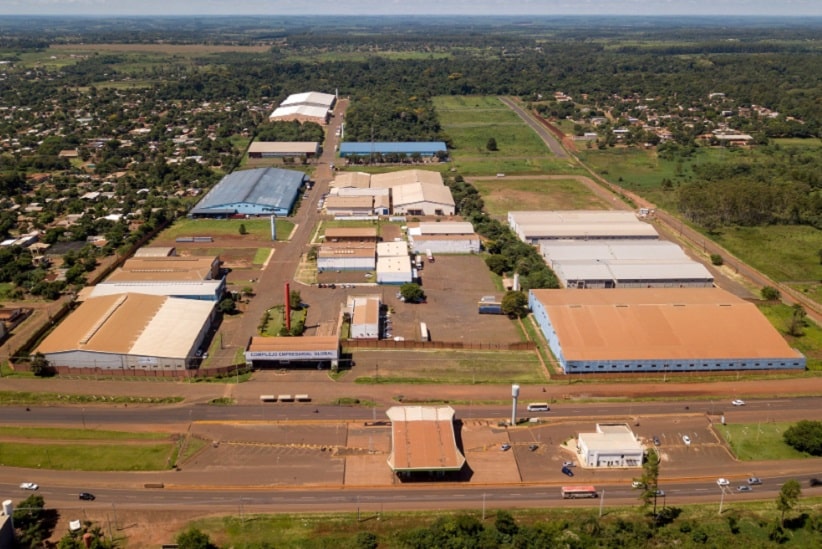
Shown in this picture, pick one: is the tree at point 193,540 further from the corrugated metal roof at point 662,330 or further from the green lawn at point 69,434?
the corrugated metal roof at point 662,330

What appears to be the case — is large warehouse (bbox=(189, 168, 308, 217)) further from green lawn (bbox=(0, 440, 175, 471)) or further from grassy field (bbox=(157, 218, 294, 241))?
green lawn (bbox=(0, 440, 175, 471))

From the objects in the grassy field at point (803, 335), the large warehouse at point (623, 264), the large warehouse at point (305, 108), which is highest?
the large warehouse at point (305, 108)

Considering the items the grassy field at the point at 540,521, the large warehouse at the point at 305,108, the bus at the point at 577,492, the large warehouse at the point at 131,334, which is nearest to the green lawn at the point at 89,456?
the grassy field at the point at 540,521

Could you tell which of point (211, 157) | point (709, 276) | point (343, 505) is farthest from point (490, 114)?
point (343, 505)

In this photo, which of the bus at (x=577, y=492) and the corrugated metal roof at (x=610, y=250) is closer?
the bus at (x=577, y=492)

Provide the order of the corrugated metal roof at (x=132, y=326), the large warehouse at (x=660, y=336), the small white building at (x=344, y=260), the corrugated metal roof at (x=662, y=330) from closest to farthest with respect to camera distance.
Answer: the corrugated metal roof at (x=132, y=326) → the large warehouse at (x=660, y=336) → the corrugated metal roof at (x=662, y=330) → the small white building at (x=344, y=260)

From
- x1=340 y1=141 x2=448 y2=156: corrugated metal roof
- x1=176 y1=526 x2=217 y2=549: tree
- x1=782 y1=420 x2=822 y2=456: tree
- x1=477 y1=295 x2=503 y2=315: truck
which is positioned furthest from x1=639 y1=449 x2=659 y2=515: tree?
x1=340 y1=141 x2=448 y2=156: corrugated metal roof

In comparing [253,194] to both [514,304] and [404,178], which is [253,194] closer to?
[404,178]
